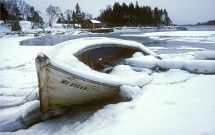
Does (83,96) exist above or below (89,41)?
below

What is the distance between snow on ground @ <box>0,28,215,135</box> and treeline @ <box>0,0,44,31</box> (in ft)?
185

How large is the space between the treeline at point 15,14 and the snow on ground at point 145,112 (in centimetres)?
5634

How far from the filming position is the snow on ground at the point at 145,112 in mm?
3754

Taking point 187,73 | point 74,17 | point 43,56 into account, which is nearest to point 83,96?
point 43,56

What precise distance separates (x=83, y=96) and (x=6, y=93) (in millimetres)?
2805

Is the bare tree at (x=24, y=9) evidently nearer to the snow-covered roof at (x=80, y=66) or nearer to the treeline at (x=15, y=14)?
the treeline at (x=15, y=14)

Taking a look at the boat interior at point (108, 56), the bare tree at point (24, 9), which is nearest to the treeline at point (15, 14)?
the bare tree at point (24, 9)

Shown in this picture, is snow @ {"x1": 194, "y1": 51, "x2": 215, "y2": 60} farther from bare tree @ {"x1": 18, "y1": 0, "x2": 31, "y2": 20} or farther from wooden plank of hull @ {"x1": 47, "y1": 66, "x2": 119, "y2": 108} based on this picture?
bare tree @ {"x1": 18, "y1": 0, "x2": 31, "y2": 20}

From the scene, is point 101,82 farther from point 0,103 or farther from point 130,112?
point 0,103

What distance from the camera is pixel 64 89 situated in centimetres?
527

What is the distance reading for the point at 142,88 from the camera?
598cm

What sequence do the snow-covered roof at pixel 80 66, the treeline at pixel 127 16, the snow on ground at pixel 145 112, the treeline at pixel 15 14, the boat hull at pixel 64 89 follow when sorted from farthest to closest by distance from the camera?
the treeline at pixel 127 16, the treeline at pixel 15 14, the snow-covered roof at pixel 80 66, the boat hull at pixel 64 89, the snow on ground at pixel 145 112

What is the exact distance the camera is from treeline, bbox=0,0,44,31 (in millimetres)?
58606

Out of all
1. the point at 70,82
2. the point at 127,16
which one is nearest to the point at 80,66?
the point at 70,82
